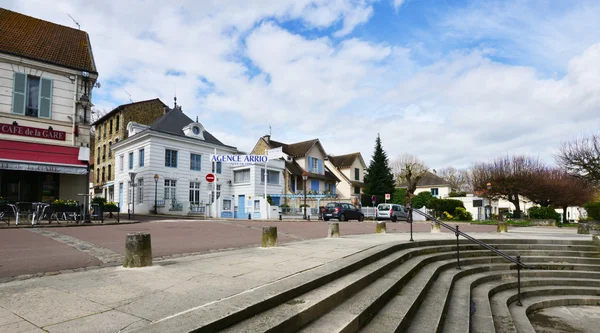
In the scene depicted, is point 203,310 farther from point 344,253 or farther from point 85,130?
point 85,130

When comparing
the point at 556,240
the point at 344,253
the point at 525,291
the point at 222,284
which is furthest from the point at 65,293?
the point at 556,240

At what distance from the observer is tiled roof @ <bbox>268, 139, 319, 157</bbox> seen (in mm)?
41094

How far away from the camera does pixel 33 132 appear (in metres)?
15.8

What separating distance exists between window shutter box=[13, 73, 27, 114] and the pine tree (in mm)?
34416

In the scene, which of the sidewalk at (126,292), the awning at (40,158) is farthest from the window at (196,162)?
the sidewalk at (126,292)

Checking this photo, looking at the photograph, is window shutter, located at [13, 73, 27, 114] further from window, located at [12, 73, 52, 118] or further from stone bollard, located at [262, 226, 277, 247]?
stone bollard, located at [262, 226, 277, 247]

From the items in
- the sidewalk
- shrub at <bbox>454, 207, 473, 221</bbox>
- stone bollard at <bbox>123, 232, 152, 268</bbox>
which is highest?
stone bollard at <bbox>123, 232, 152, 268</bbox>

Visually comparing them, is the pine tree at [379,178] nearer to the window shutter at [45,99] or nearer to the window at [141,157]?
the window at [141,157]

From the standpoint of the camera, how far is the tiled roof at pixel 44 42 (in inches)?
643

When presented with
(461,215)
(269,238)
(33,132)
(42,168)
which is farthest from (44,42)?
(461,215)

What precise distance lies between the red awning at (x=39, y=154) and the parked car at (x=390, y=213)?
69.4 feet

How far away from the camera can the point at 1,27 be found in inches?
664

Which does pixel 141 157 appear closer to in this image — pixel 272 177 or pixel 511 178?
pixel 272 177

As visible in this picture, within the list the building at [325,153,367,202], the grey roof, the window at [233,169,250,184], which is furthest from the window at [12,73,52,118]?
the building at [325,153,367,202]
